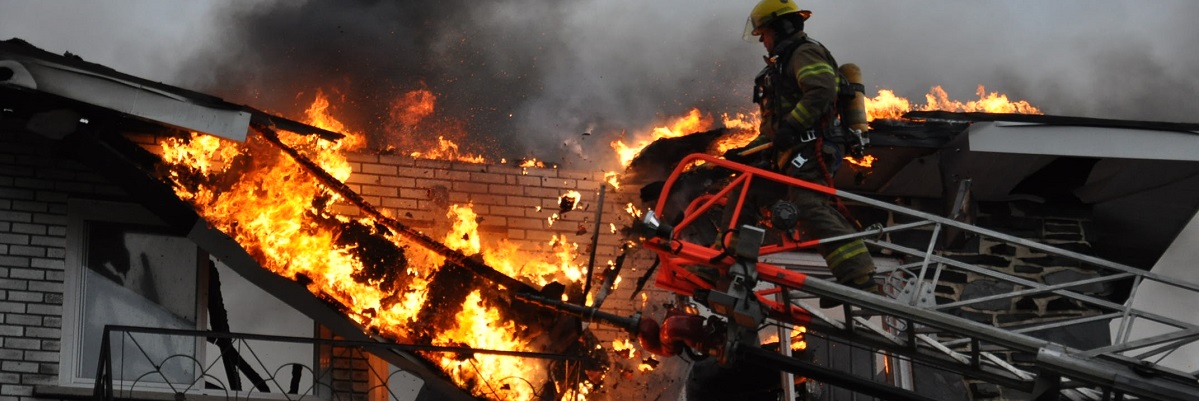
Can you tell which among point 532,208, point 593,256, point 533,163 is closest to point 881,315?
point 593,256

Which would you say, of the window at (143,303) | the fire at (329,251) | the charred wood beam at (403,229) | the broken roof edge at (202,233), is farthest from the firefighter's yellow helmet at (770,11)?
the window at (143,303)

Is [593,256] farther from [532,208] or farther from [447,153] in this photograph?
[447,153]

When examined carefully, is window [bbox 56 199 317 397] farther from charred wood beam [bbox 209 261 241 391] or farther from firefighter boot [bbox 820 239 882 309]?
firefighter boot [bbox 820 239 882 309]

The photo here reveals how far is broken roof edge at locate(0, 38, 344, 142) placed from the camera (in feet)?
31.8

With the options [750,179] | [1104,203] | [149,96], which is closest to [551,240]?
[750,179]

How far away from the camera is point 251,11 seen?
13.6 m

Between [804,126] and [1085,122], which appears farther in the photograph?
[1085,122]

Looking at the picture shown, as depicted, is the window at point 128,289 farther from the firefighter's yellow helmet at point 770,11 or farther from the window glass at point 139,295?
the firefighter's yellow helmet at point 770,11

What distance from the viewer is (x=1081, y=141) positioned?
1121cm

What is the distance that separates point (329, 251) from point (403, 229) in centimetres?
58

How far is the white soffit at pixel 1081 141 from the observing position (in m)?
11.1

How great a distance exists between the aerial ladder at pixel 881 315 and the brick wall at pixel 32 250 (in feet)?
12.4

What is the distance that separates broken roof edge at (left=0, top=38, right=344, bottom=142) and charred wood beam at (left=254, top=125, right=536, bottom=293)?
0.95m

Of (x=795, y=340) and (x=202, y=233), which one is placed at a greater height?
(x=202, y=233)
